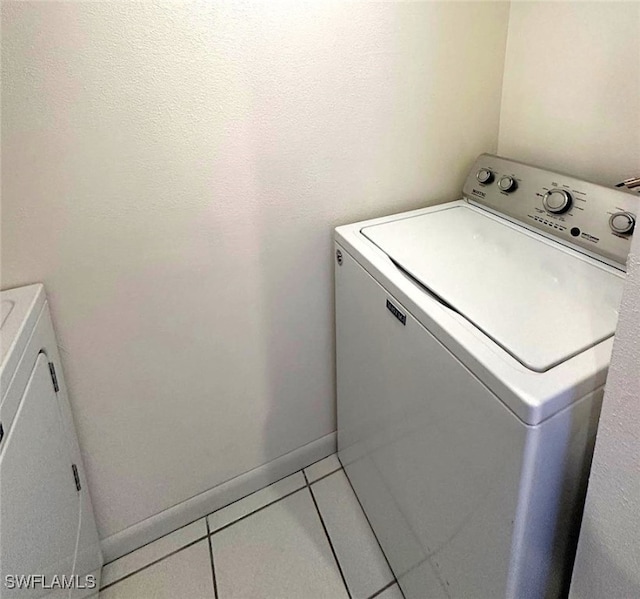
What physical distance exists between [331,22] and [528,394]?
0.90 metres

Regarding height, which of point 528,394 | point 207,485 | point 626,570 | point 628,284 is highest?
point 628,284

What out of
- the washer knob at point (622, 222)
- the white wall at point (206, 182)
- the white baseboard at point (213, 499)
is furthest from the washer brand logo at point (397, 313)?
the white baseboard at point (213, 499)

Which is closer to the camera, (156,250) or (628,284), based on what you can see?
(628,284)

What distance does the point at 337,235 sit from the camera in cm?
120

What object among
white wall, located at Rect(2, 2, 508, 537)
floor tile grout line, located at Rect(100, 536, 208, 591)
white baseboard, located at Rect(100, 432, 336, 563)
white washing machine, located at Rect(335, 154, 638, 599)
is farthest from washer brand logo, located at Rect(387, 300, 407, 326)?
floor tile grout line, located at Rect(100, 536, 208, 591)

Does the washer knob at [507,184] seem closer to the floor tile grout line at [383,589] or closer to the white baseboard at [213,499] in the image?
the white baseboard at [213,499]

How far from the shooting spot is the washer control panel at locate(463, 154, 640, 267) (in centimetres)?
94

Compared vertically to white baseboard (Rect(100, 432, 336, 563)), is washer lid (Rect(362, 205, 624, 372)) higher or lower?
higher

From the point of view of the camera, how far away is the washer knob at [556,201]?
104cm

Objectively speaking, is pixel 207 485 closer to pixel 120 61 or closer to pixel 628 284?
pixel 120 61

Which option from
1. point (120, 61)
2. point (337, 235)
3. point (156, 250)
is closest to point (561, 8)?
point (337, 235)

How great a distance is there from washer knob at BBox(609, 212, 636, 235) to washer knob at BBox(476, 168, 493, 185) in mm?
369

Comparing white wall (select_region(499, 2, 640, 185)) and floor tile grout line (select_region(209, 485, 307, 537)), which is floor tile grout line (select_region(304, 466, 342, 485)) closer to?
floor tile grout line (select_region(209, 485, 307, 537))

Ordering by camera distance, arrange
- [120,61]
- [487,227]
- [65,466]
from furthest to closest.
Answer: [487,227] → [65,466] → [120,61]
